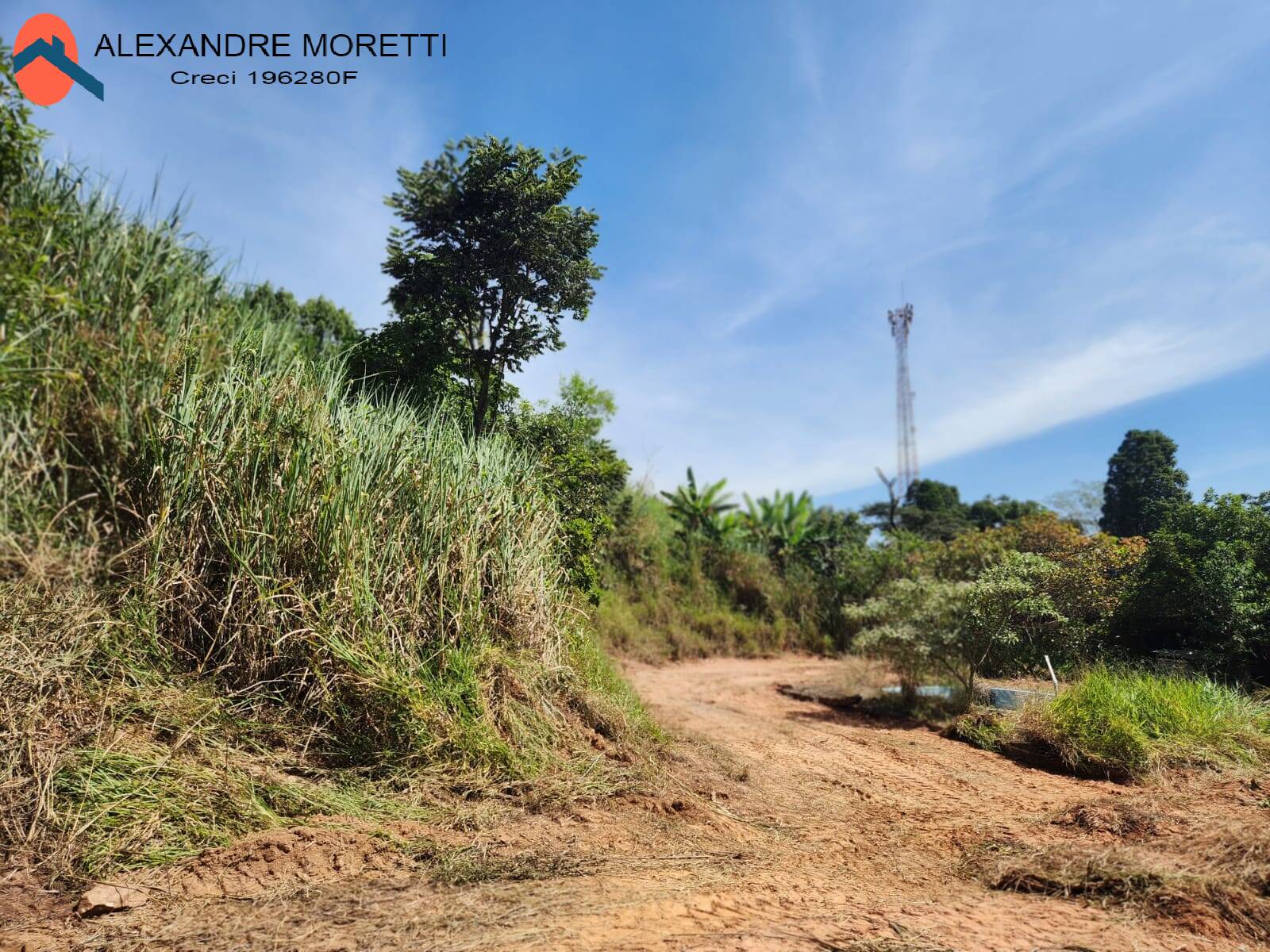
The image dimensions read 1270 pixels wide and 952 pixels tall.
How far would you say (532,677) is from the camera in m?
5.27

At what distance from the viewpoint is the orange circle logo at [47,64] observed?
4691mm

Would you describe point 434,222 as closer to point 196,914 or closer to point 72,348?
point 72,348

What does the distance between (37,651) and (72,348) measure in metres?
1.82

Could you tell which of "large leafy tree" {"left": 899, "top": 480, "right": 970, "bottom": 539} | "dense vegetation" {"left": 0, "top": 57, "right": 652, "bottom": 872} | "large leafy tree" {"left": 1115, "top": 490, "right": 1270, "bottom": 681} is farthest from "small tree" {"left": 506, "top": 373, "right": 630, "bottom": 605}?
"large leafy tree" {"left": 899, "top": 480, "right": 970, "bottom": 539}

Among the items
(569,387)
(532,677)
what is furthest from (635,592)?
(532,677)

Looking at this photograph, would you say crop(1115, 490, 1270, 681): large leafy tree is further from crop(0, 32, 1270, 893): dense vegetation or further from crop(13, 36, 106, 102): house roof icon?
crop(13, 36, 106, 102): house roof icon

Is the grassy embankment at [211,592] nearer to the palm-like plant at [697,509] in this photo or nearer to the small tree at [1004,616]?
the small tree at [1004,616]

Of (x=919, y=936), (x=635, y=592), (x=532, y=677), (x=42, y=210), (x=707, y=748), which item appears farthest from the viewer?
(x=635, y=592)

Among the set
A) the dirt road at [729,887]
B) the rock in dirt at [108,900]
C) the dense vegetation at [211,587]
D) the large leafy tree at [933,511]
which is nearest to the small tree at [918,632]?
the dirt road at [729,887]

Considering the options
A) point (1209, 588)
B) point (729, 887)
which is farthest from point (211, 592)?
point (1209, 588)

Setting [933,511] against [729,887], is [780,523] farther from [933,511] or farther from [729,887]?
[729,887]

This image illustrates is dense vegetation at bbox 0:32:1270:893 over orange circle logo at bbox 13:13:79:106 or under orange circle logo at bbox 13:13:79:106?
under

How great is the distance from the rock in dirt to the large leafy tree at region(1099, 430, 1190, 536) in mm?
10390

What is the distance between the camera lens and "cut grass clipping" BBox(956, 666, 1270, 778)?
5.99 metres
